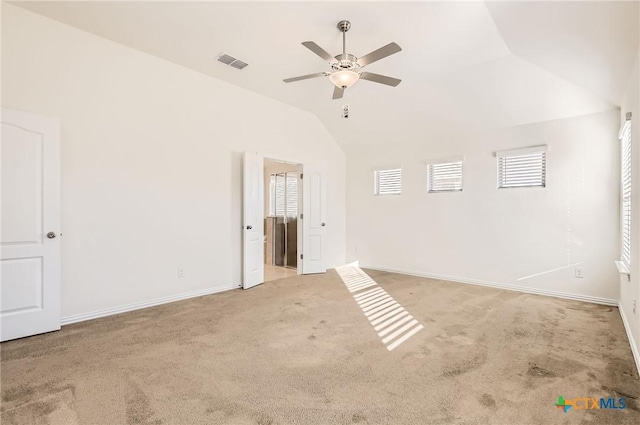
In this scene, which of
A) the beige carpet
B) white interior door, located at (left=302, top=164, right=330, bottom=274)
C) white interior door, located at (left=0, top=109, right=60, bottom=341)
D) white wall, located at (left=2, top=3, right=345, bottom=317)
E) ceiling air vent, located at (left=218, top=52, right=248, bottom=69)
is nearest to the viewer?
the beige carpet

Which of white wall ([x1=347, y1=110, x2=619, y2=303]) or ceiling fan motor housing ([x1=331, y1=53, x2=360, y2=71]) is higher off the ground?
ceiling fan motor housing ([x1=331, y1=53, x2=360, y2=71])

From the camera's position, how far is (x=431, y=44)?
3445 mm

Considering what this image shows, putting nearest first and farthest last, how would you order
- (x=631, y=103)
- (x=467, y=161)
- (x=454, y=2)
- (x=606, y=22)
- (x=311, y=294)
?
(x=606, y=22), (x=454, y=2), (x=631, y=103), (x=311, y=294), (x=467, y=161)

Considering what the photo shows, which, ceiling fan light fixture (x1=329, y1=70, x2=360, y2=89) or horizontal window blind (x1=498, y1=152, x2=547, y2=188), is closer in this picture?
ceiling fan light fixture (x1=329, y1=70, x2=360, y2=89)

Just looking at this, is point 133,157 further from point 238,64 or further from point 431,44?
point 431,44

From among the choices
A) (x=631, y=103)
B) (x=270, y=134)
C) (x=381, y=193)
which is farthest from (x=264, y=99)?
(x=631, y=103)

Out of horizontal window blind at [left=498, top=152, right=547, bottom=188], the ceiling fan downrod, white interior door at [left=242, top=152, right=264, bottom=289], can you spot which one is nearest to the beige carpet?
white interior door at [left=242, top=152, right=264, bottom=289]

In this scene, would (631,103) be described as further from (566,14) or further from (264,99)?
(264,99)

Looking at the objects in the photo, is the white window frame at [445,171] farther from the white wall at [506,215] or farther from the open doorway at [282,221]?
the open doorway at [282,221]

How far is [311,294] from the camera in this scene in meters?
4.47

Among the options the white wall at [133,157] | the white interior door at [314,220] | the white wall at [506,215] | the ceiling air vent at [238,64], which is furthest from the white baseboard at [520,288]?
the ceiling air vent at [238,64]

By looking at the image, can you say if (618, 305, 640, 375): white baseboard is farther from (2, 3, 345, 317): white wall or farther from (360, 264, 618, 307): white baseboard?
(2, 3, 345, 317): white wall

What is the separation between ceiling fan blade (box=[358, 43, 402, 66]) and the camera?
2.61 meters

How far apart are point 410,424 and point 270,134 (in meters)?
4.57
